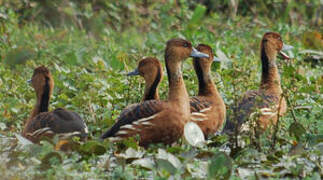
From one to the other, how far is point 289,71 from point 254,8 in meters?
8.30

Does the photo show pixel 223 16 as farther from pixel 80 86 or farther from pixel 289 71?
pixel 289 71

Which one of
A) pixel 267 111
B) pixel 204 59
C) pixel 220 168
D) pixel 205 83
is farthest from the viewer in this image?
pixel 204 59

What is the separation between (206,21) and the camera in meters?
13.7

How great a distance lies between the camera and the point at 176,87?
638cm

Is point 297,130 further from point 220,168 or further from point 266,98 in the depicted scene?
point 220,168

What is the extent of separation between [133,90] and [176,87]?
1540mm

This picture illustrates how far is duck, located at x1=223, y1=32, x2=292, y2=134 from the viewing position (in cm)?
621

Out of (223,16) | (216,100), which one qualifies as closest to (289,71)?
(216,100)

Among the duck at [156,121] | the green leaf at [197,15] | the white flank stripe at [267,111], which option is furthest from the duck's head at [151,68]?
the green leaf at [197,15]

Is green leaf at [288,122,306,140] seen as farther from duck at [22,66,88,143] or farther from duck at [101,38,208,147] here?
duck at [22,66,88,143]

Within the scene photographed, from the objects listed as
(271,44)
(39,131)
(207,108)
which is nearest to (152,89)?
(207,108)

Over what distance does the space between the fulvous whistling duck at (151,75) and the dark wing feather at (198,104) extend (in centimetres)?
40

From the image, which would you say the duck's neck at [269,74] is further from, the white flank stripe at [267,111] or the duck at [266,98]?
the white flank stripe at [267,111]

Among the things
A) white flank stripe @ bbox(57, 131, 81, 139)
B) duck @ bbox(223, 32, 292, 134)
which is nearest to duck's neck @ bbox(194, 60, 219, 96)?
duck @ bbox(223, 32, 292, 134)
